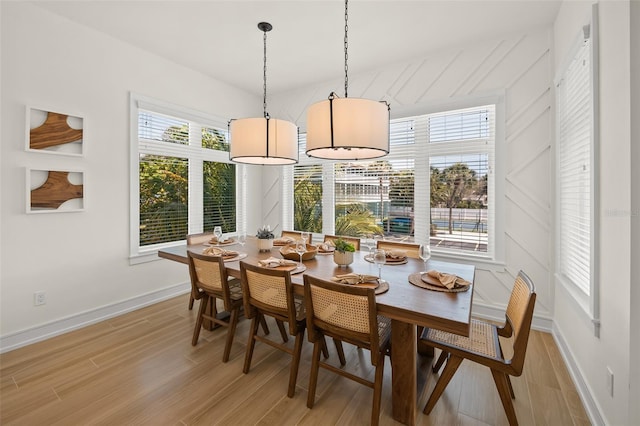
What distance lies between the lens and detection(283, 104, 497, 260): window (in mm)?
3137

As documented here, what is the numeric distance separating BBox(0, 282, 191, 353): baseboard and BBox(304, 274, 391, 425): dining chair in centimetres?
257

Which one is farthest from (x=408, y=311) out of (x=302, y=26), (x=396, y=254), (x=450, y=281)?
(x=302, y=26)

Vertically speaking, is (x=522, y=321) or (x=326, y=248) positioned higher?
(x=326, y=248)

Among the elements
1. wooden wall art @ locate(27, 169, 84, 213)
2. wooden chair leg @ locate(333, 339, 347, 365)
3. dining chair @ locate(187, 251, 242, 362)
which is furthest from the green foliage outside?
wooden chair leg @ locate(333, 339, 347, 365)

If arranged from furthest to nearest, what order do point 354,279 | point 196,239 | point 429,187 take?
point 429,187, point 196,239, point 354,279

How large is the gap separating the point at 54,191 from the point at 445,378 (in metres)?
3.55

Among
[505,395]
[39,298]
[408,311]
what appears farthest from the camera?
[39,298]

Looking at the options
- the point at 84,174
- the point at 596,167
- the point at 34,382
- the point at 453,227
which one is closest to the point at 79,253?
the point at 84,174

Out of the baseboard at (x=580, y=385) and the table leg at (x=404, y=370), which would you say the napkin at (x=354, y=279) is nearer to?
the table leg at (x=404, y=370)

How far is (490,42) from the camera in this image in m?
3.01

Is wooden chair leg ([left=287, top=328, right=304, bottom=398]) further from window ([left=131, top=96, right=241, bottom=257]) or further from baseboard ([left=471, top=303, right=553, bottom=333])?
window ([left=131, top=96, right=241, bottom=257])

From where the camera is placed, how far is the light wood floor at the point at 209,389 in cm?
170

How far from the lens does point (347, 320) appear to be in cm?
159

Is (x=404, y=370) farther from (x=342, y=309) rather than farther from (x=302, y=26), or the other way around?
(x=302, y=26)
